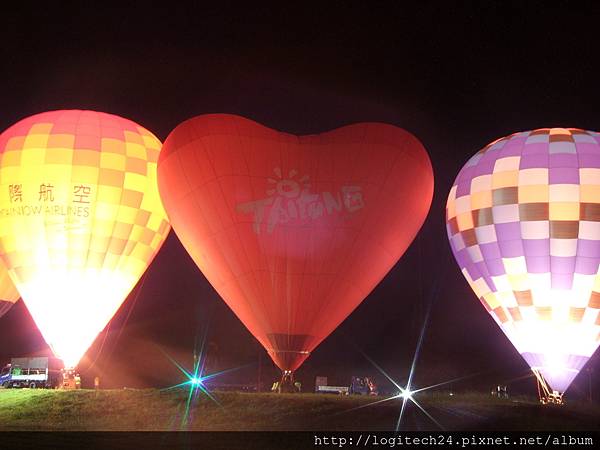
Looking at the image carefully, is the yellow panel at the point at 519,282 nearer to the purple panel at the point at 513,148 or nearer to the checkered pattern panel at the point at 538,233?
the checkered pattern panel at the point at 538,233

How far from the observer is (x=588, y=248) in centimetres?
1448

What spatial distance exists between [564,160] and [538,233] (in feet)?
4.65

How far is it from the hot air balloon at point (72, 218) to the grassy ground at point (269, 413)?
111 inches

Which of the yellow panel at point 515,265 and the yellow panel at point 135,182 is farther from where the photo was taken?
the yellow panel at point 135,182

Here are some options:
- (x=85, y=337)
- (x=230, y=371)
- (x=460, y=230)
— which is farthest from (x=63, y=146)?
(x=230, y=371)

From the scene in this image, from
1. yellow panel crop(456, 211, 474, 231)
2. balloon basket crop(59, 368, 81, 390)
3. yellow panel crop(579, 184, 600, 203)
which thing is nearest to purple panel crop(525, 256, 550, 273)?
yellow panel crop(579, 184, 600, 203)

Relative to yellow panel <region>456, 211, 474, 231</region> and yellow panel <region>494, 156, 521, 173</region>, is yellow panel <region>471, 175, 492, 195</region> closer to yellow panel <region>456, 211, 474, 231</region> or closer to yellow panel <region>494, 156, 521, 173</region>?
yellow panel <region>494, 156, 521, 173</region>

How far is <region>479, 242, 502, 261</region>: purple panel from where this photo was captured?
49.7 feet

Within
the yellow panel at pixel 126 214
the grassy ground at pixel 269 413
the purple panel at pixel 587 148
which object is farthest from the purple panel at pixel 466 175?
the yellow panel at pixel 126 214

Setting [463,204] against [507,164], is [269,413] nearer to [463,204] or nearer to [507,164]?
[463,204]

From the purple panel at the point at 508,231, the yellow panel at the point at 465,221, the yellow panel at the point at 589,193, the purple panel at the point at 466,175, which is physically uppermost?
the purple panel at the point at 466,175

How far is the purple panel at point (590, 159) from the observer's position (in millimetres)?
14828

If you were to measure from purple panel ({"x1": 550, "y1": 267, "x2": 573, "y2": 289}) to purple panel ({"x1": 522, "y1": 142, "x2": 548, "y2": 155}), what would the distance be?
226 centimetres

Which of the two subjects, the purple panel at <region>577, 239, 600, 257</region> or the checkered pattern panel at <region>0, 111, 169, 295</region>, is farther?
the checkered pattern panel at <region>0, 111, 169, 295</region>
